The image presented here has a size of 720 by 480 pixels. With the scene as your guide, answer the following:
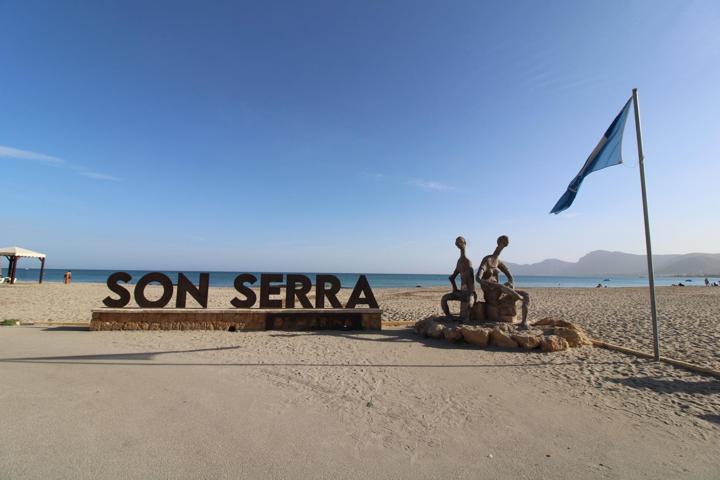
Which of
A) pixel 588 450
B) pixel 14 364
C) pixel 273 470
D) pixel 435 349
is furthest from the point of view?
pixel 435 349

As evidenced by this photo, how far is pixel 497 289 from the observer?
9773mm

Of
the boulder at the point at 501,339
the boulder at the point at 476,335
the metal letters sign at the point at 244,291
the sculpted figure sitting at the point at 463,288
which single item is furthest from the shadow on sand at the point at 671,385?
the metal letters sign at the point at 244,291

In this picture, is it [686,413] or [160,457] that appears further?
[686,413]

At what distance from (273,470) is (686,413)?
214 inches

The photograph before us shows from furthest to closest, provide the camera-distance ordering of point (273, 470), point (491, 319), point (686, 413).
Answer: point (491, 319) → point (686, 413) → point (273, 470)

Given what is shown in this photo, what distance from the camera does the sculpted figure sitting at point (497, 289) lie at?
9562 millimetres

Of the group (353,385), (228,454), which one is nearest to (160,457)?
(228,454)

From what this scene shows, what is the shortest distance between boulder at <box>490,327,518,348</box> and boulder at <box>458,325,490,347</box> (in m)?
0.13

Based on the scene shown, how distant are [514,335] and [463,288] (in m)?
2.07

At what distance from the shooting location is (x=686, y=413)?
4.65 meters

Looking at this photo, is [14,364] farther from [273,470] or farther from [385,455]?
[385,455]

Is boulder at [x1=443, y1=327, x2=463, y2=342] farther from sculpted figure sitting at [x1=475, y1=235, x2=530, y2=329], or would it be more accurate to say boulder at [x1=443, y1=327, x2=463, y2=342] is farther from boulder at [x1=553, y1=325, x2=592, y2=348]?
boulder at [x1=553, y1=325, x2=592, y2=348]

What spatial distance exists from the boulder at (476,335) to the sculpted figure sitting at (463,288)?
1.10 metres

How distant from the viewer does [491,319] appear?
9953 millimetres
